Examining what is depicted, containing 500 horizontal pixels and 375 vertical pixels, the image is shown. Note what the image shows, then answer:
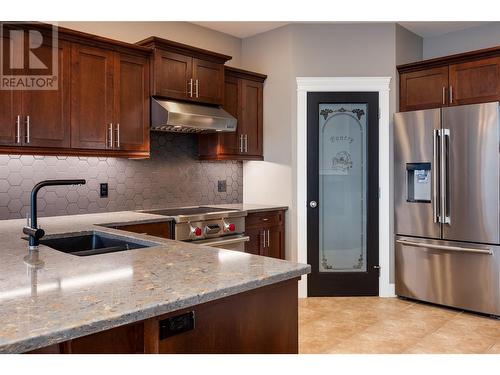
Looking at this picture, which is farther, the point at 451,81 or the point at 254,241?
the point at 254,241

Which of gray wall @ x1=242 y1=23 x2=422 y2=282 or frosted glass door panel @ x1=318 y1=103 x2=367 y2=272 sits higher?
gray wall @ x1=242 y1=23 x2=422 y2=282

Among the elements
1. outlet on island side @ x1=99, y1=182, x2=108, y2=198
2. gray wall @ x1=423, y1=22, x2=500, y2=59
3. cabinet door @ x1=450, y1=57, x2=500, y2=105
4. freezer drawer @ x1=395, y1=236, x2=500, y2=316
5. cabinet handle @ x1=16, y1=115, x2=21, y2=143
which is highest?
gray wall @ x1=423, y1=22, x2=500, y2=59

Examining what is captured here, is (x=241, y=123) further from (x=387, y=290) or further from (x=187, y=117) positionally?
(x=387, y=290)

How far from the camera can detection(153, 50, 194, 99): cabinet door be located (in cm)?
360

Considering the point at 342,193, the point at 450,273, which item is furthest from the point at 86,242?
the point at 450,273

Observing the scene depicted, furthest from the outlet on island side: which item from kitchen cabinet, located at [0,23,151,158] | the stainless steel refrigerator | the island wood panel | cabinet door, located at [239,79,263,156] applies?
the stainless steel refrigerator

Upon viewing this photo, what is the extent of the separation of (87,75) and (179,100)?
80 centimetres

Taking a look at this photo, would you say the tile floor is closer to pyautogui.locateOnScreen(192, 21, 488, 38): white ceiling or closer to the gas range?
the gas range

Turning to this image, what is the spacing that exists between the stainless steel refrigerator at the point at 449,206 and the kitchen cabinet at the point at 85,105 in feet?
7.97

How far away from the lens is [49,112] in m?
3.07

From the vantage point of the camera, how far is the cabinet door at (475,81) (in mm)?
3740

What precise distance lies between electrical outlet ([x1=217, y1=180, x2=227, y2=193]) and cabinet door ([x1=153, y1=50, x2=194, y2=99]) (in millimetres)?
1128

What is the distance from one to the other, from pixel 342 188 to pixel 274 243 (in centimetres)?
88

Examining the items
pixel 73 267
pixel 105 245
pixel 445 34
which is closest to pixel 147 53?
pixel 105 245
